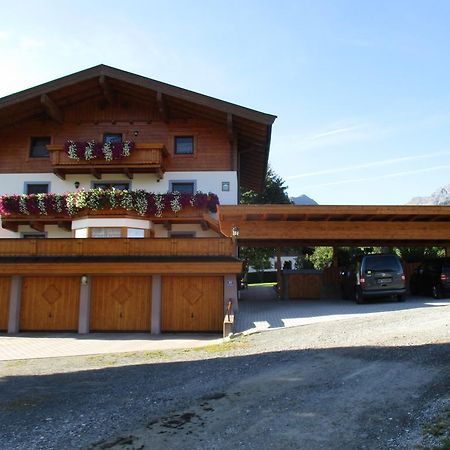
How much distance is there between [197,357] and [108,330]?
766 cm

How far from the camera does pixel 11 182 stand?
2311 cm

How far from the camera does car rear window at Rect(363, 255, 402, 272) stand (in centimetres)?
1677

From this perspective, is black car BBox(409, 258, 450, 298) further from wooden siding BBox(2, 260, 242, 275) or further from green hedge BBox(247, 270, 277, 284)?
green hedge BBox(247, 270, 277, 284)

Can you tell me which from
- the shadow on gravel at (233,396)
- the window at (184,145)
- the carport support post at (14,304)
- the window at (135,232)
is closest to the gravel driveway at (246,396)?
the shadow on gravel at (233,396)

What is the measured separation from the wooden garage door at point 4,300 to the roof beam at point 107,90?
9.78 m

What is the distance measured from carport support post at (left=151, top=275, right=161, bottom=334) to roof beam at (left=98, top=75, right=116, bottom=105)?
10.1 m

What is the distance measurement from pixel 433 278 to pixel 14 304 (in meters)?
15.9

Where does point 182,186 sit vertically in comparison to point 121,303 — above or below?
above

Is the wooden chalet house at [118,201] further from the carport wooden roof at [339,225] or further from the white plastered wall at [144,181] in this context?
the carport wooden roof at [339,225]

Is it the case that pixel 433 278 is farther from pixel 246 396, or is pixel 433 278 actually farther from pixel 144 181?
pixel 246 396

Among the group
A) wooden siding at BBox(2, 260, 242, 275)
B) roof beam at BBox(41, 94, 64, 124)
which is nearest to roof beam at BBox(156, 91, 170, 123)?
roof beam at BBox(41, 94, 64, 124)

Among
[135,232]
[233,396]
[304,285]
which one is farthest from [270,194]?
[233,396]

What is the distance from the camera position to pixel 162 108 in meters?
22.5

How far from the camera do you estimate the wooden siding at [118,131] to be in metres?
22.9
